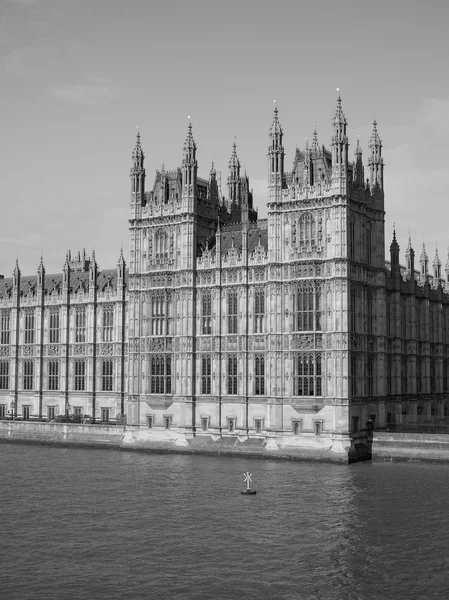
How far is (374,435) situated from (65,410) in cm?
4317

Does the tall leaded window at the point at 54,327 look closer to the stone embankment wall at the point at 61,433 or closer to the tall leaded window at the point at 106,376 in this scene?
the tall leaded window at the point at 106,376

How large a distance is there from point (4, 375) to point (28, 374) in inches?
178

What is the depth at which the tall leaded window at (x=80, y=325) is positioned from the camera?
110 m

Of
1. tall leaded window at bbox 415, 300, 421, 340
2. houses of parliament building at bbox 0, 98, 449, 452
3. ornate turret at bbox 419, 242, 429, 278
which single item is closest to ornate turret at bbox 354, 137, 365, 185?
houses of parliament building at bbox 0, 98, 449, 452

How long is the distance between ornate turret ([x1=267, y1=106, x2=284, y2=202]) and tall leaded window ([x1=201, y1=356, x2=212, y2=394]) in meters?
18.6

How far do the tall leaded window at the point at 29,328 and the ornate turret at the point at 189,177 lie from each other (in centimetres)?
3211

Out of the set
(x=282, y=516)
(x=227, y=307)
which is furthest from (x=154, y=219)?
(x=282, y=516)

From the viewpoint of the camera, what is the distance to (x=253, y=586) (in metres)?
42.4

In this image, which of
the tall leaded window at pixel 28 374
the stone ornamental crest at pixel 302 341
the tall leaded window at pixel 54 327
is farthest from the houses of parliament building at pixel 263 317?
the tall leaded window at pixel 28 374

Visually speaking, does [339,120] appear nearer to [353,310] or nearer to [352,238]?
[352,238]

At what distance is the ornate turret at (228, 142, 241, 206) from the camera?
110875 millimetres

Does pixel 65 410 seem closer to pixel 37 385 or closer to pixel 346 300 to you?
pixel 37 385

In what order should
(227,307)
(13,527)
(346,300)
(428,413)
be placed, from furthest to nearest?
1. (428,413)
2. (227,307)
3. (346,300)
4. (13,527)

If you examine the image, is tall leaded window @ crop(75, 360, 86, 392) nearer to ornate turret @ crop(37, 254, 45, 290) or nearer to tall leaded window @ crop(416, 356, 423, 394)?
ornate turret @ crop(37, 254, 45, 290)
